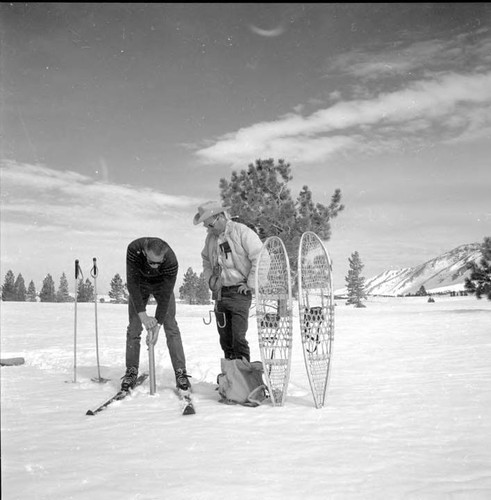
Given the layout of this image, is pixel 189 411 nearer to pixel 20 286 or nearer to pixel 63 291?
pixel 20 286

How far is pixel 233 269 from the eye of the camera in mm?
5172

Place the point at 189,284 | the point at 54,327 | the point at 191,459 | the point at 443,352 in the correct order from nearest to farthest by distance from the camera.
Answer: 1. the point at 191,459
2. the point at 443,352
3. the point at 54,327
4. the point at 189,284

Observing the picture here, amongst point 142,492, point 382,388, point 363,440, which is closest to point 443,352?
point 382,388

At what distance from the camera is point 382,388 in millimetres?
5523

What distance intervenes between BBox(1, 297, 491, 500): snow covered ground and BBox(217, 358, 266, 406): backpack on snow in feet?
0.44

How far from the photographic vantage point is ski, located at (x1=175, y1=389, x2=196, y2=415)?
14.3 ft

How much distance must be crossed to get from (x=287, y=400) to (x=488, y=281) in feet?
72.4

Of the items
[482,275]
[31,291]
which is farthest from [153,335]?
[31,291]

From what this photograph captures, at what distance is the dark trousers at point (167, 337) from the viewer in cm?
548

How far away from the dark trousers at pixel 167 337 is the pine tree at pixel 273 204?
17476 mm

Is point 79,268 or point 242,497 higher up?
point 79,268

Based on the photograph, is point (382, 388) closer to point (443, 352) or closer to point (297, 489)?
point (297, 489)

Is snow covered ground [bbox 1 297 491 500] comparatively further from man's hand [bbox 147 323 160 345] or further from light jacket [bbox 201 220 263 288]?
light jacket [bbox 201 220 263 288]

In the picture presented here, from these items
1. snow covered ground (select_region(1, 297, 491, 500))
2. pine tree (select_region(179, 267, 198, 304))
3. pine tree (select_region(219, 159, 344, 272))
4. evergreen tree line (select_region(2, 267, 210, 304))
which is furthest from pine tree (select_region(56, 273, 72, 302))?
snow covered ground (select_region(1, 297, 491, 500))
